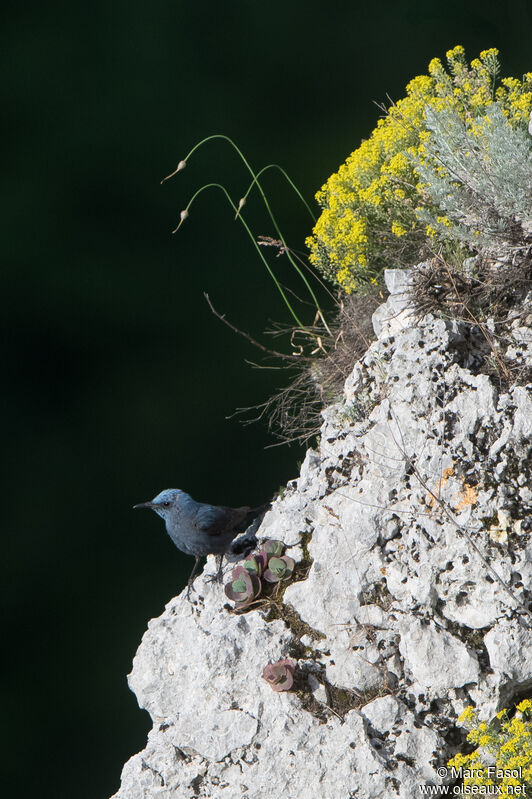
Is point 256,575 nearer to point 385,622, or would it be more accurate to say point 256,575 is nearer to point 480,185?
point 385,622

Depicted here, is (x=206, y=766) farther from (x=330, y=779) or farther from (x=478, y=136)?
(x=478, y=136)

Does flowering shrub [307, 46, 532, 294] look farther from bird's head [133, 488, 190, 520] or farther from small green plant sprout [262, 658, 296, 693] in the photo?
small green plant sprout [262, 658, 296, 693]

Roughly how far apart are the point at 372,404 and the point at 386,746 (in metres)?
0.96

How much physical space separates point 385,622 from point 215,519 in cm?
61

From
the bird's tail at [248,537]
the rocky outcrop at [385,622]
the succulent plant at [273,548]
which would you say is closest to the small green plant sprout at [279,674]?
the rocky outcrop at [385,622]

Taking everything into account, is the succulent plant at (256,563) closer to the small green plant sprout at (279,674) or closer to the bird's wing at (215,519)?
the bird's wing at (215,519)

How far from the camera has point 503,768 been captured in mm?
1722

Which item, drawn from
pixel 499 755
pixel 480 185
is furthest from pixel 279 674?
pixel 480 185

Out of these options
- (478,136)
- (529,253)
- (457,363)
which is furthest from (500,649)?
(478,136)

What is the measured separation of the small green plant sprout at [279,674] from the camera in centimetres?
196

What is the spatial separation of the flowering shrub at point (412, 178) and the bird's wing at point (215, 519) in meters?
0.96

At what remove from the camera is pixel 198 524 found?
7.48 feet

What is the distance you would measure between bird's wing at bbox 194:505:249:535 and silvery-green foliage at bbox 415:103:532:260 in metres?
1.12

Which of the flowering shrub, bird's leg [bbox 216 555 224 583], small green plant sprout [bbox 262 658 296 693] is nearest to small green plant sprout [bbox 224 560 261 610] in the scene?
bird's leg [bbox 216 555 224 583]
